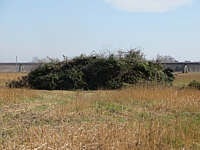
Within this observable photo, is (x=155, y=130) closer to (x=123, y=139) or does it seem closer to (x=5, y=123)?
(x=123, y=139)

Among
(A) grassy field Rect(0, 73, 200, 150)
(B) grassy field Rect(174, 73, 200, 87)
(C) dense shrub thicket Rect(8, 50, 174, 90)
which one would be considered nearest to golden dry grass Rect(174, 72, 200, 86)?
(B) grassy field Rect(174, 73, 200, 87)

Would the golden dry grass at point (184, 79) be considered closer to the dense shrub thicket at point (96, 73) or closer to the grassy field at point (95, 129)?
the dense shrub thicket at point (96, 73)

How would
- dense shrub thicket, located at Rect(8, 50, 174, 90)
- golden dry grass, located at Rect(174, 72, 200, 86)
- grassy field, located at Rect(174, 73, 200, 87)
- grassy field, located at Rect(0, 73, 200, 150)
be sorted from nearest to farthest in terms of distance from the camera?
grassy field, located at Rect(0, 73, 200, 150) < dense shrub thicket, located at Rect(8, 50, 174, 90) < grassy field, located at Rect(174, 73, 200, 87) < golden dry grass, located at Rect(174, 72, 200, 86)

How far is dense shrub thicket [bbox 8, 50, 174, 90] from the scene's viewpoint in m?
17.9

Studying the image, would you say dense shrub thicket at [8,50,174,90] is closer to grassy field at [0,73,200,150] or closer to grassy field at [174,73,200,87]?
grassy field at [174,73,200,87]

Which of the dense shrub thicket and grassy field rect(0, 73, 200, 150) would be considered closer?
grassy field rect(0, 73, 200, 150)

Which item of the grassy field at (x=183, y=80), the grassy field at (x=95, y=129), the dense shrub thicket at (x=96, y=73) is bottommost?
the grassy field at (x=95, y=129)

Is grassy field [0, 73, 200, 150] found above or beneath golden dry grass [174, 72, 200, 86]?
beneath

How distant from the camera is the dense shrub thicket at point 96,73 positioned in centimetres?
1786

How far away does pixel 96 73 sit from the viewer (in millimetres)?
18469

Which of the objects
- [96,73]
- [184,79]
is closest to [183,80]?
[184,79]

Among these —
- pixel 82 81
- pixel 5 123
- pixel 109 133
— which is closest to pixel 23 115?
pixel 5 123

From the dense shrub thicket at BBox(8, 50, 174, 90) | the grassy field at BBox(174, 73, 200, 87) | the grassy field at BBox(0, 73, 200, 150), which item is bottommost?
the grassy field at BBox(0, 73, 200, 150)

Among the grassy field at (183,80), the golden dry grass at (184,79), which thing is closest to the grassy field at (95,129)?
the grassy field at (183,80)
